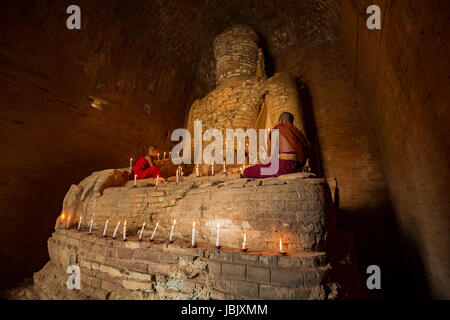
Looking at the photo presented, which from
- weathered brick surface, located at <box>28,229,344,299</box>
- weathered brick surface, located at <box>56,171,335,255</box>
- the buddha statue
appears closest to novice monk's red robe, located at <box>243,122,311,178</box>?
weathered brick surface, located at <box>56,171,335,255</box>

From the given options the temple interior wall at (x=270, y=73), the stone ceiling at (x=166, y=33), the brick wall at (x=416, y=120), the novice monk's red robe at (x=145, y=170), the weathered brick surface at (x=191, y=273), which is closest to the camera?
the weathered brick surface at (x=191, y=273)

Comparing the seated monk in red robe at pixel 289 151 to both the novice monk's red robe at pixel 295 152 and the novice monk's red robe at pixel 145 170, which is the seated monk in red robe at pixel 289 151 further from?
the novice monk's red robe at pixel 145 170

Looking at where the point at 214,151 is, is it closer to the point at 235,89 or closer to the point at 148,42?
the point at 235,89

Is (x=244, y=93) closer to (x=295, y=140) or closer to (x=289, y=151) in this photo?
(x=295, y=140)

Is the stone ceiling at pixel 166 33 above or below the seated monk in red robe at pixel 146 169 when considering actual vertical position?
above

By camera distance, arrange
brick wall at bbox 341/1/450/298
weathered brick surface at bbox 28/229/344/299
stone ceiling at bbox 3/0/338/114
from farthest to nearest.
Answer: stone ceiling at bbox 3/0/338/114 < brick wall at bbox 341/1/450/298 < weathered brick surface at bbox 28/229/344/299

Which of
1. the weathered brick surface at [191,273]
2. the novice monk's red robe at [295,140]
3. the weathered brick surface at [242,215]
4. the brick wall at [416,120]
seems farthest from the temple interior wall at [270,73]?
the weathered brick surface at [191,273]

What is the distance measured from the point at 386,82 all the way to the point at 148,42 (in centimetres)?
889

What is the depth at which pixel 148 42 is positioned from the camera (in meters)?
8.48

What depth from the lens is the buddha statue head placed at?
25.5ft

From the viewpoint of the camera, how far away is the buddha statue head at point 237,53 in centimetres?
778

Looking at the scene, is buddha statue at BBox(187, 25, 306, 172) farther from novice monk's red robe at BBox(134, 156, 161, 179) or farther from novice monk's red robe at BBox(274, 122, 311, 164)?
novice monk's red robe at BBox(274, 122, 311, 164)

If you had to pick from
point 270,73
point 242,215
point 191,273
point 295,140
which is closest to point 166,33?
point 270,73
